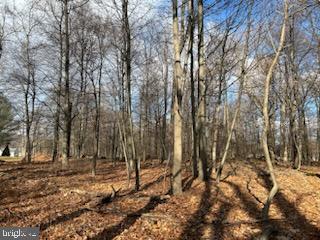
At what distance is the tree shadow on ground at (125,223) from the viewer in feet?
19.4

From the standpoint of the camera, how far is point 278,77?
64.5ft

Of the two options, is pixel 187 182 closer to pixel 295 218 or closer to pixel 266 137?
pixel 295 218

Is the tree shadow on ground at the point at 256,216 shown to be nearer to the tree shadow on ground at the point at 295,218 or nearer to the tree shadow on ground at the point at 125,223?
the tree shadow on ground at the point at 295,218

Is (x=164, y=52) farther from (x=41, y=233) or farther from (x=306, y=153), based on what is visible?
(x=41, y=233)

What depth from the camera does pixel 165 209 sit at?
302 inches

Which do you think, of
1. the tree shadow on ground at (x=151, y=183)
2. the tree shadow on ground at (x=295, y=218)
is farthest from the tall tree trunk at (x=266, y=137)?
the tree shadow on ground at (x=151, y=183)

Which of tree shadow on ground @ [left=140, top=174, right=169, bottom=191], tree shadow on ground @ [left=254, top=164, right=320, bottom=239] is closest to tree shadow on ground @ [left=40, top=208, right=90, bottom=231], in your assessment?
tree shadow on ground @ [left=140, top=174, right=169, bottom=191]

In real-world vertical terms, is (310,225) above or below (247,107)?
below

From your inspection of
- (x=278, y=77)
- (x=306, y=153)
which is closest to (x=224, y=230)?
(x=278, y=77)

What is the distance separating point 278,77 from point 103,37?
12036 millimetres

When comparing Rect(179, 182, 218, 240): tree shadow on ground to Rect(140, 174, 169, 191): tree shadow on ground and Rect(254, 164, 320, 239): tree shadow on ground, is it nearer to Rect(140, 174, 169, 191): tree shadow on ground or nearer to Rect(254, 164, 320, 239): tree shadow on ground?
Rect(254, 164, 320, 239): tree shadow on ground

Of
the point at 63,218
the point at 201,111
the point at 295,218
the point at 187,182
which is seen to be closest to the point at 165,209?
the point at 63,218

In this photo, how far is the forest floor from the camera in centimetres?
617

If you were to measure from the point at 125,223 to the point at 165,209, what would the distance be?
1407mm
